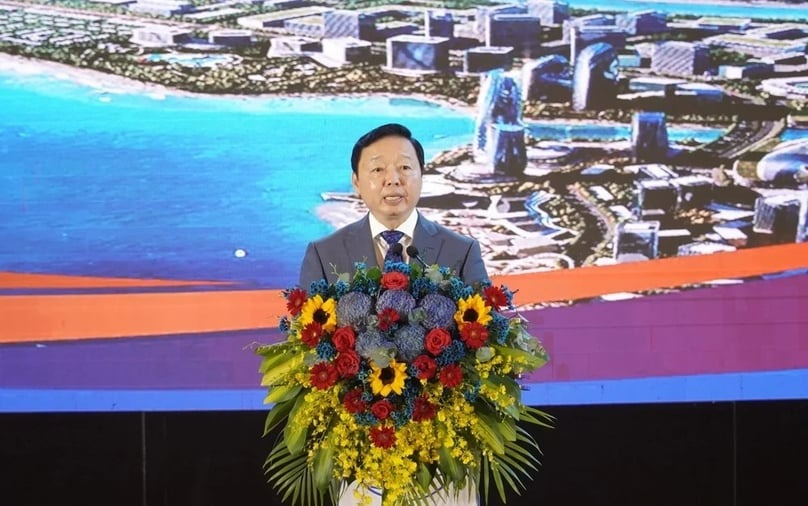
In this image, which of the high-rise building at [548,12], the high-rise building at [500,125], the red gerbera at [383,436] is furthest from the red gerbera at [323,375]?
the high-rise building at [548,12]

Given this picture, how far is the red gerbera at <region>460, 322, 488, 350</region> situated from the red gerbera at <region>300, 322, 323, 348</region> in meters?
0.23

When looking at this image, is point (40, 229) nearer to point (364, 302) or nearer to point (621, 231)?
point (621, 231)

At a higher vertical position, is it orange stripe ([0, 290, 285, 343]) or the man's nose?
the man's nose

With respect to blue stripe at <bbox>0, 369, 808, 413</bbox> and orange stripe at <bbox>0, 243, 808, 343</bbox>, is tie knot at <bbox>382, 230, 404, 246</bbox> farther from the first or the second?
blue stripe at <bbox>0, 369, 808, 413</bbox>

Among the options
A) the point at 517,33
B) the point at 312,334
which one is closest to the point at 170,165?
the point at 517,33

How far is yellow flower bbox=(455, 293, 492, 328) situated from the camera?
5.25 feet

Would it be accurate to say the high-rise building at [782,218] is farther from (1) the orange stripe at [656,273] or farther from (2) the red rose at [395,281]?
(2) the red rose at [395,281]

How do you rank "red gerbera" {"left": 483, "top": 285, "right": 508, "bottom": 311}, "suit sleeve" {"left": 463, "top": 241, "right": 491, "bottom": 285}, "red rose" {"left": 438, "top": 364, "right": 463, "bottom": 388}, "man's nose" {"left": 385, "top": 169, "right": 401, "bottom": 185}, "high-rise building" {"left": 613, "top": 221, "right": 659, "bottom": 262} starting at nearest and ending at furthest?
"red rose" {"left": 438, "top": 364, "right": 463, "bottom": 388} → "red gerbera" {"left": 483, "top": 285, "right": 508, "bottom": 311} → "man's nose" {"left": 385, "top": 169, "right": 401, "bottom": 185} → "suit sleeve" {"left": 463, "top": 241, "right": 491, "bottom": 285} → "high-rise building" {"left": 613, "top": 221, "right": 659, "bottom": 262}

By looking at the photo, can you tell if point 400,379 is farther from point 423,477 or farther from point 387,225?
point 387,225

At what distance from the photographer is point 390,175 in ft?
6.39

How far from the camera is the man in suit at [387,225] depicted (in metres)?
1.96

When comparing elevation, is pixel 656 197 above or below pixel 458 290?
below

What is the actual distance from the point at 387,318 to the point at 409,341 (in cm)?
5

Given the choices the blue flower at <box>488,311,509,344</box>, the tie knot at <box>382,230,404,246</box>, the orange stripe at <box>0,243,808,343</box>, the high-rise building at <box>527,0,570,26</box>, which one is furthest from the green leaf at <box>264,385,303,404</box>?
the high-rise building at <box>527,0,570,26</box>
